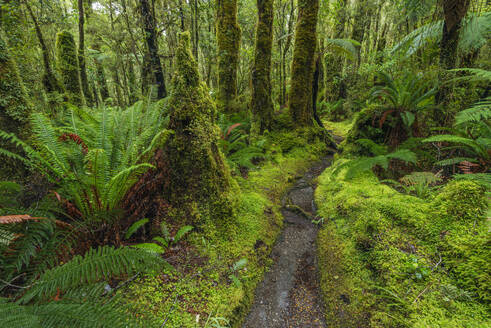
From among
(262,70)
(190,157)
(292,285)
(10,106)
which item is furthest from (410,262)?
(262,70)

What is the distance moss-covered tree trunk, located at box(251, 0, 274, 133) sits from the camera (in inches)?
222

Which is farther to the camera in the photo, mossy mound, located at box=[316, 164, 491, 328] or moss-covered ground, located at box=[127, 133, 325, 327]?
moss-covered ground, located at box=[127, 133, 325, 327]

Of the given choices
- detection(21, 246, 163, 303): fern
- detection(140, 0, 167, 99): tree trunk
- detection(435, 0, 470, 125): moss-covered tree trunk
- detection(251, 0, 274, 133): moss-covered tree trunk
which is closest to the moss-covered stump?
detection(21, 246, 163, 303): fern

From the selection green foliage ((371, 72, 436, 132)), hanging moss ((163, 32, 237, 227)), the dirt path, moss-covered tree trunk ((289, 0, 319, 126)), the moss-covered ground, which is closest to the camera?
the moss-covered ground

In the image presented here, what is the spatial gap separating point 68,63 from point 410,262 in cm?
974

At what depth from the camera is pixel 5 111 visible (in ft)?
6.78

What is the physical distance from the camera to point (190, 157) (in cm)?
249

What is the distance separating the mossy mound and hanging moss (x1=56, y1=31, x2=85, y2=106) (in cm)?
849

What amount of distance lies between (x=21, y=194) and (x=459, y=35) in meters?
5.61

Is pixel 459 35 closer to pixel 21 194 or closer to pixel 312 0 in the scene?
pixel 312 0

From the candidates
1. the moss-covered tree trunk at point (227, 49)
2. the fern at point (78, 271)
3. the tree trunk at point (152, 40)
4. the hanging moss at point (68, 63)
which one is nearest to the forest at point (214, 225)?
the fern at point (78, 271)

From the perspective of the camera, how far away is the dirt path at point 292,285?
1839 millimetres

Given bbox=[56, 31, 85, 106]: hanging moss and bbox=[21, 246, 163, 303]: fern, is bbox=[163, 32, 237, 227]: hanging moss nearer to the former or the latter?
bbox=[21, 246, 163, 303]: fern

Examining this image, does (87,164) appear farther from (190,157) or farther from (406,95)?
(406,95)
